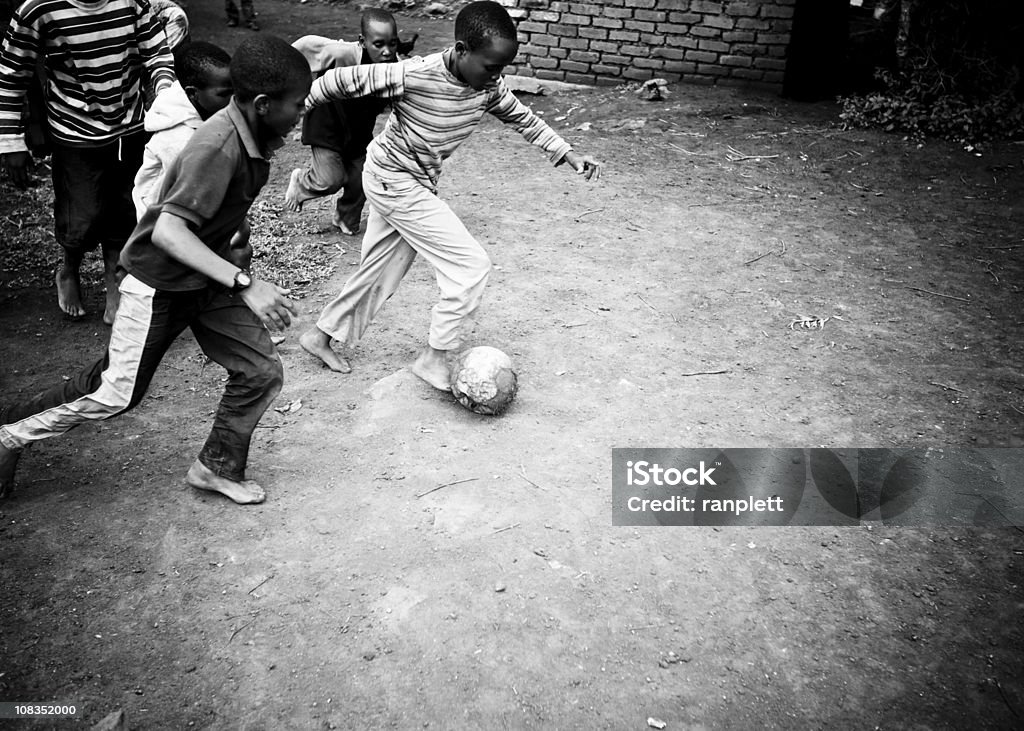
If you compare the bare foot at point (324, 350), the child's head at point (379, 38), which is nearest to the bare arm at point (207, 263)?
the bare foot at point (324, 350)

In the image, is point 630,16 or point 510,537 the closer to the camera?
point 510,537

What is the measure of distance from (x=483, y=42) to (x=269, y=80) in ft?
3.63

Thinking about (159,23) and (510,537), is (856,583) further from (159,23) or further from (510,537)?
(159,23)

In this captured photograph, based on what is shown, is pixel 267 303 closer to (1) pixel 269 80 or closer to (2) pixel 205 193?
(2) pixel 205 193

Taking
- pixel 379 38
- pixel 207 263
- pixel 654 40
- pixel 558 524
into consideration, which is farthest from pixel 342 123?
pixel 654 40

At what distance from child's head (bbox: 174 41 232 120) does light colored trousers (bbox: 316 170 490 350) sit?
0.79 metres

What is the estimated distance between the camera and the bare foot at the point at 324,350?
443 centimetres

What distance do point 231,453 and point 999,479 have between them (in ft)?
11.1

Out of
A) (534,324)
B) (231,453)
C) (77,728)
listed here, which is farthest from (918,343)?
(77,728)

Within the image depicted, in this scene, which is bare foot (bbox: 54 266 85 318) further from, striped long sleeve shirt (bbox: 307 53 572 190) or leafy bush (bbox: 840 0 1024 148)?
leafy bush (bbox: 840 0 1024 148)

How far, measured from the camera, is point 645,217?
6.25 m

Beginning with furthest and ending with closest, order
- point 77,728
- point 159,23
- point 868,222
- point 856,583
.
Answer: point 868,222 < point 159,23 < point 856,583 < point 77,728

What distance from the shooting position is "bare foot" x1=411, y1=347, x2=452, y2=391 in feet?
13.7

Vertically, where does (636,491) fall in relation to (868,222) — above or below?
below
